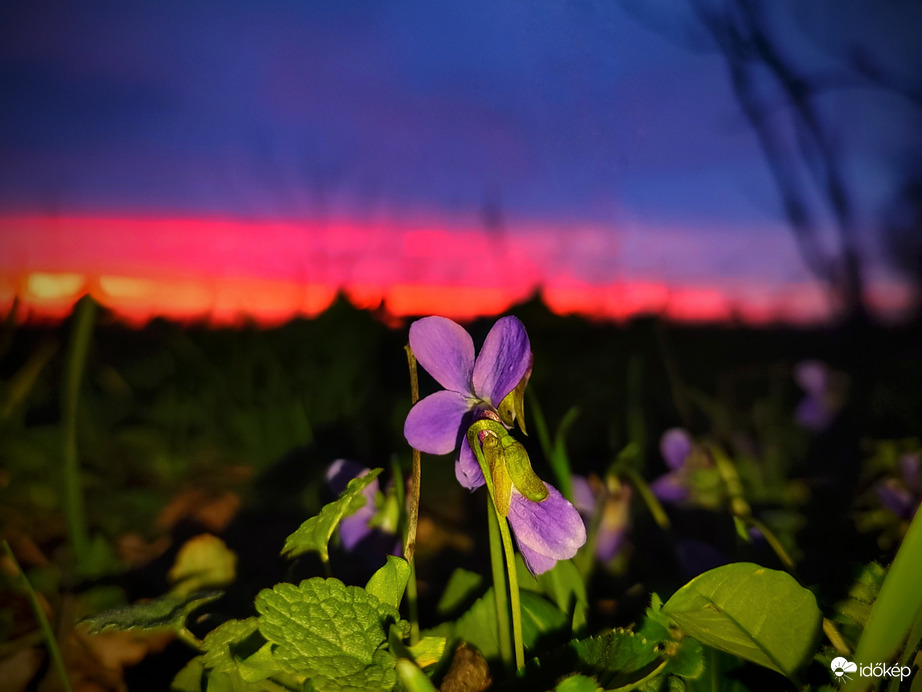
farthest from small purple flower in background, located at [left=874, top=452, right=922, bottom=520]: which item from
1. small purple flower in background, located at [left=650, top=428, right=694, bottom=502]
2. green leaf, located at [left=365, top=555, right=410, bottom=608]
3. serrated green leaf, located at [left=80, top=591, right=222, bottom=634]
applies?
serrated green leaf, located at [left=80, top=591, right=222, bottom=634]

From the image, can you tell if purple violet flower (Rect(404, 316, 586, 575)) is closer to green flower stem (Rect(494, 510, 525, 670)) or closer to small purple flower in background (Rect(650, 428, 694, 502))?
green flower stem (Rect(494, 510, 525, 670))

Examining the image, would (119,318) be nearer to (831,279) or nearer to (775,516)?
(775,516)

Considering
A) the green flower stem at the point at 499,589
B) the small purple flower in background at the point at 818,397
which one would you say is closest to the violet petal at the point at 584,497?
the green flower stem at the point at 499,589

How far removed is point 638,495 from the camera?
1258mm

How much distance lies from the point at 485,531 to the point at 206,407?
2.76 feet

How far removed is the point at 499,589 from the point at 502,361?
17cm

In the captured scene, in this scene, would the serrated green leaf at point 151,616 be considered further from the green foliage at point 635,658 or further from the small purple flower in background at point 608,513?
the small purple flower in background at point 608,513

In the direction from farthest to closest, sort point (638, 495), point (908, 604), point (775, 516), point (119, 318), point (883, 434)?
point (119, 318), point (883, 434), point (638, 495), point (775, 516), point (908, 604)

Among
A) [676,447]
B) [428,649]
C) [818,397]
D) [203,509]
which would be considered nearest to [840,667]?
[428,649]

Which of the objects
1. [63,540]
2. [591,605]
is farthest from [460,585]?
[63,540]

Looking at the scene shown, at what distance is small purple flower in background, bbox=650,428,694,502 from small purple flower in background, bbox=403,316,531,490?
59 centimetres

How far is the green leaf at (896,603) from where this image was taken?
0.39 m

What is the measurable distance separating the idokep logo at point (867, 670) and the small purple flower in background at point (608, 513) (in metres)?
0.36

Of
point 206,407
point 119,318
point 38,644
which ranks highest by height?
point 119,318
